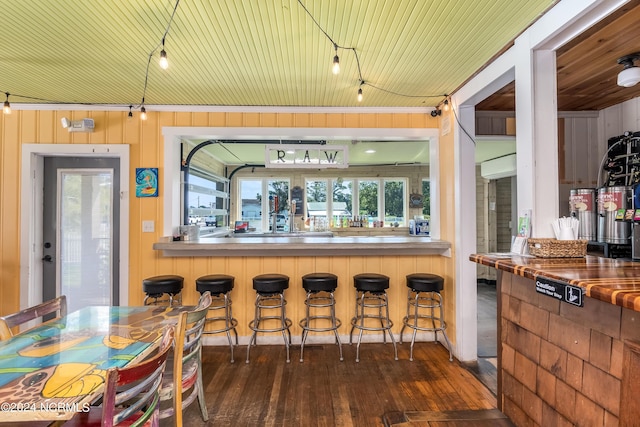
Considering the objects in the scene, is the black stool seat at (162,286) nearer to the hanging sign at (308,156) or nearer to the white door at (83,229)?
the white door at (83,229)

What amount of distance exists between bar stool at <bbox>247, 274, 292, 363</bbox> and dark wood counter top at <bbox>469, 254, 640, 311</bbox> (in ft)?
5.84

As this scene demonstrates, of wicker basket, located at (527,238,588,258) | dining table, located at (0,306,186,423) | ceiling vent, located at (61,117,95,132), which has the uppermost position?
ceiling vent, located at (61,117,95,132)

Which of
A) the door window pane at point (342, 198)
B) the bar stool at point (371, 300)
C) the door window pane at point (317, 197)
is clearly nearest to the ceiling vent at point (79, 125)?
the bar stool at point (371, 300)

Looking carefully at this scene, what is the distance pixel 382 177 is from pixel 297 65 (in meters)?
4.60

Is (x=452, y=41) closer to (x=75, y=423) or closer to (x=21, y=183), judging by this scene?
(x=75, y=423)

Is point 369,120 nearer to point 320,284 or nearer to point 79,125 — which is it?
point 320,284

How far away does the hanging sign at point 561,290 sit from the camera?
113 cm

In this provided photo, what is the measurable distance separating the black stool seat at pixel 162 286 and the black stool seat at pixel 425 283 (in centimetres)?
227

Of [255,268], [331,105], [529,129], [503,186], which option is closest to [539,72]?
[529,129]

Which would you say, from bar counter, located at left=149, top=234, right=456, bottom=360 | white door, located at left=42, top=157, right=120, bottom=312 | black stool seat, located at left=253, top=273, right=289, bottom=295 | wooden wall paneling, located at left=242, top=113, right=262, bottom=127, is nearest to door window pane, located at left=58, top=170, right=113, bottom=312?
white door, located at left=42, top=157, right=120, bottom=312

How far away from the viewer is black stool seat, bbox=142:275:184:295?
2855 millimetres

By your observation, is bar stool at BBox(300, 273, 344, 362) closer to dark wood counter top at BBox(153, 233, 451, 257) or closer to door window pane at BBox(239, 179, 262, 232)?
dark wood counter top at BBox(153, 233, 451, 257)

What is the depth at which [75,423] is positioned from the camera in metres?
1.33

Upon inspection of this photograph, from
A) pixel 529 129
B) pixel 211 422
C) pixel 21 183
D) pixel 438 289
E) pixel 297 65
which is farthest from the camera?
pixel 21 183
